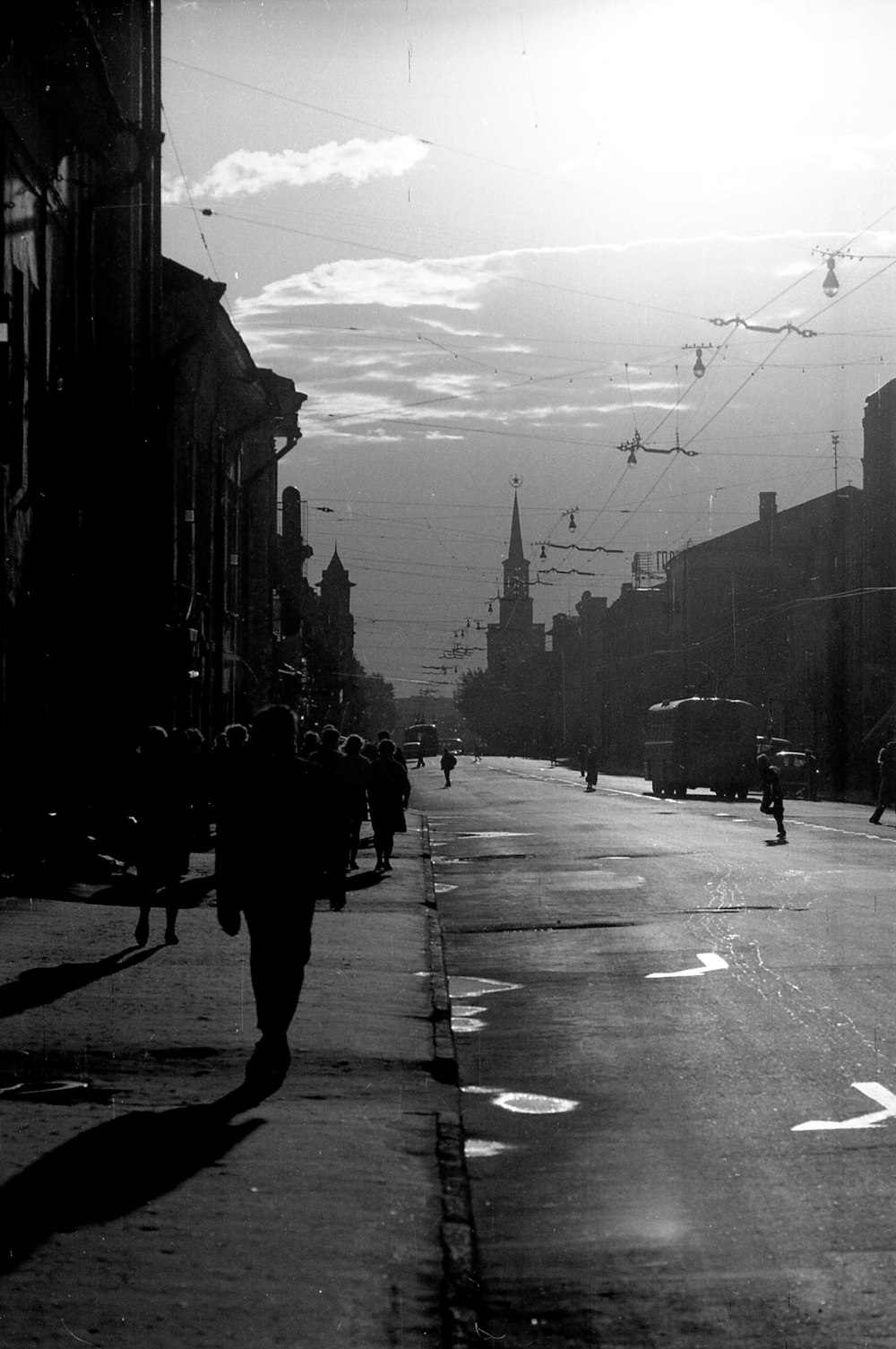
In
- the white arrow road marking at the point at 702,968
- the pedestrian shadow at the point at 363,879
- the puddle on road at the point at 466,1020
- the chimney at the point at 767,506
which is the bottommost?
the pedestrian shadow at the point at 363,879

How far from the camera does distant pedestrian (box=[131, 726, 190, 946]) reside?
1434cm

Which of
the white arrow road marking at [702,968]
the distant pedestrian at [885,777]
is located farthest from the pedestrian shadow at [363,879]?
the distant pedestrian at [885,777]

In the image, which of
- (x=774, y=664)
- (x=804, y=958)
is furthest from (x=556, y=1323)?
(x=774, y=664)

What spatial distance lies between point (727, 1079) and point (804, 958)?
495cm

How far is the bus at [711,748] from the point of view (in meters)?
60.9

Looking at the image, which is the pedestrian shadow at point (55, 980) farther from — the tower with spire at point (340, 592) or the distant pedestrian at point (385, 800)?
the tower with spire at point (340, 592)

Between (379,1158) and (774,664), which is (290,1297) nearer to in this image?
(379,1158)

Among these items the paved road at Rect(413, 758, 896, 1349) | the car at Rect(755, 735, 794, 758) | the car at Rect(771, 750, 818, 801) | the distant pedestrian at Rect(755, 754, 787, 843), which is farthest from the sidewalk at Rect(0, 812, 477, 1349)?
the car at Rect(755, 735, 794, 758)

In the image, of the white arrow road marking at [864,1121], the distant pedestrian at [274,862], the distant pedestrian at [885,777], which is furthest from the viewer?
the distant pedestrian at [885,777]

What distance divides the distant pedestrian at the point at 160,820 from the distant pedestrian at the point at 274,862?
17.5 feet

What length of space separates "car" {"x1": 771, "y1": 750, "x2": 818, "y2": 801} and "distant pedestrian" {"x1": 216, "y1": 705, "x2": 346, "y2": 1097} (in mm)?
50847

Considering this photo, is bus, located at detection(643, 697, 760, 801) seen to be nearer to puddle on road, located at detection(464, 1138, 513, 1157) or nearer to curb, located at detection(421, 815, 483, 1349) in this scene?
curb, located at detection(421, 815, 483, 1349)

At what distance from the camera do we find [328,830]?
9070 mm

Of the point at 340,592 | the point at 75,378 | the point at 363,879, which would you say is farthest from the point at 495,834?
the point at 340,592
